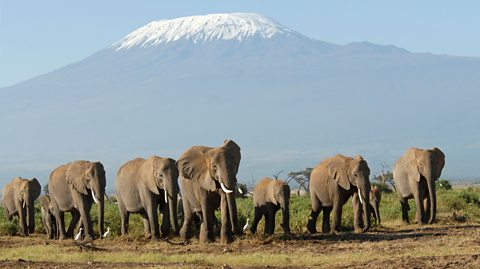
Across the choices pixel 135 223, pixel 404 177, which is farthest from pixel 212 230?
pixel 404 177

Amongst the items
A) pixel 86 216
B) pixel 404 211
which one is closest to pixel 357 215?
pixel 404 211

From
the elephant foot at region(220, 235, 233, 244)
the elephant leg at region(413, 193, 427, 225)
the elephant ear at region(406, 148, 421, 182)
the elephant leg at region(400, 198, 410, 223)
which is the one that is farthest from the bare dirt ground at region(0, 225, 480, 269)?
the elephant leg at region(400, 198, 410, 223)

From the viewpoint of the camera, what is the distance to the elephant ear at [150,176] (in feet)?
82.7

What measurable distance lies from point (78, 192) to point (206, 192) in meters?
4.21

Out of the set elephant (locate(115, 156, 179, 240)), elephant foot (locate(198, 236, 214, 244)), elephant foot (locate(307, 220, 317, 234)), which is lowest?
elephant foot (locate(198, 236, 214, 244))

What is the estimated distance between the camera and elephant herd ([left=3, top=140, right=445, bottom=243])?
23.9 m

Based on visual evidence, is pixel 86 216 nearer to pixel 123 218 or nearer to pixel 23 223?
pixel 123 218

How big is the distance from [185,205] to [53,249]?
3.80 m

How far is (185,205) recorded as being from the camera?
25.3m

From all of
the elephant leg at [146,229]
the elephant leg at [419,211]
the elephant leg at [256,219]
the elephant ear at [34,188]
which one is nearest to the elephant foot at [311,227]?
the elephant leg at [256,219]

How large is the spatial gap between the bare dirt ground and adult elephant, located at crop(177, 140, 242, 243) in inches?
19.7

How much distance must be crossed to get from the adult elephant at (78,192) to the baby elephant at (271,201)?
3.90 metres

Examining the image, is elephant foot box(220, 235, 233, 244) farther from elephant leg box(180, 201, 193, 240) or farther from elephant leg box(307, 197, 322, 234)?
elephant leg box(307, 197, 322, 234)

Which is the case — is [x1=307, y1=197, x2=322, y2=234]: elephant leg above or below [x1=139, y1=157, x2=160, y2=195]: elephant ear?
below
